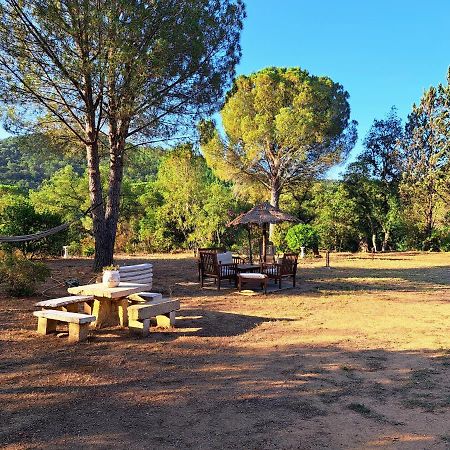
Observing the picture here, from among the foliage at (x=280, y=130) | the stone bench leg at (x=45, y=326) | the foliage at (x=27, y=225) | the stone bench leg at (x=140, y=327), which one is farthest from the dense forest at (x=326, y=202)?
the stone bench leg at (x=45, y=326)

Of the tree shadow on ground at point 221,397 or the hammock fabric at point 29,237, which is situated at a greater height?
the hammock fabric at point 29,237

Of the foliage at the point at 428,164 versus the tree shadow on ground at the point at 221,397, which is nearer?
the tree shadow on ground at the point at 221,397

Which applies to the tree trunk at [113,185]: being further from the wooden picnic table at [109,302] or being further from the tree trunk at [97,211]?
the wooden picnic table at [109,302]

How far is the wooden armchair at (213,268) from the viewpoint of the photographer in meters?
8.02

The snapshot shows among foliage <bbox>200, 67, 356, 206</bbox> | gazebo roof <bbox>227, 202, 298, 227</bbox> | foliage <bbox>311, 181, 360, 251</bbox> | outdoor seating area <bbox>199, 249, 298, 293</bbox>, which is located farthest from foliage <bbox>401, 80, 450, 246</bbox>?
outdoor seating area <bbox>199, 249, 298, 293</bbox>

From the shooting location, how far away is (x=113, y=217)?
968cm

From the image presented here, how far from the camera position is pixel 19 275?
6609 mm

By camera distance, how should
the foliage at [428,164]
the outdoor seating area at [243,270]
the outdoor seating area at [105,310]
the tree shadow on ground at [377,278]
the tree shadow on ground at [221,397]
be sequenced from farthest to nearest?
the foliage at [428,164] → the tree shadow on ground at [377,278] → the outdoor seating area at [243,270] → the outdoor seating area at [105,310] → the tree shadow on ground at [221,397]

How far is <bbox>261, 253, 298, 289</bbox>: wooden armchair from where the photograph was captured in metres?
8.16

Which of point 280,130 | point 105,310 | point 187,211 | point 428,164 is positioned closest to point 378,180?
point 428,164

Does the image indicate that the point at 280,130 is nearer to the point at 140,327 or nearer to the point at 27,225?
the point at 27,225

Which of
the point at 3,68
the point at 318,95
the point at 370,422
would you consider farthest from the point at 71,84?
the point at 318,95

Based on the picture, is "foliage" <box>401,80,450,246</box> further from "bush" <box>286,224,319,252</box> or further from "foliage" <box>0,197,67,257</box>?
"foliage" <box>0,197,67,257</box>

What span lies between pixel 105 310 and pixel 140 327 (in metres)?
0.69
